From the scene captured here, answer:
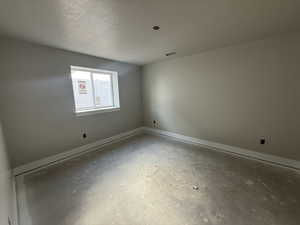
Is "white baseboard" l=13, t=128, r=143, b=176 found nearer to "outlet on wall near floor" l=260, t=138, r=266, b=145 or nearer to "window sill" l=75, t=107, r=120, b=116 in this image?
"window sill" l=75, t=107, r=120, b=116

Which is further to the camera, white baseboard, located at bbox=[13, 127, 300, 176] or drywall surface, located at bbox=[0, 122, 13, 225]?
white baseboard, located at bbox=[13, 127, 300, 176]

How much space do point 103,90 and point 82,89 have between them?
1.89 ft

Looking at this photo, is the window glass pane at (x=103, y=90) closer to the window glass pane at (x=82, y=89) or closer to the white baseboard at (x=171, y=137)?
the window glass pane at (x=82, y=89)

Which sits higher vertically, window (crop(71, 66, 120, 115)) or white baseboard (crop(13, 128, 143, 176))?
window (crop(71, 66, 120, 115))

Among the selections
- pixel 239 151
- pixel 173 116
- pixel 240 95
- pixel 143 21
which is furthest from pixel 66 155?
pixel 240 95

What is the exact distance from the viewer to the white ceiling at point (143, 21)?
1.36 m

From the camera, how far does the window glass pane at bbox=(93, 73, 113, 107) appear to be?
11.3 ft

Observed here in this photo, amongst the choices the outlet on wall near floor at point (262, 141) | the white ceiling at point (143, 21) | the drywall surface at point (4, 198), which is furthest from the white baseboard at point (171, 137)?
the white ceiling at point (143, 21)

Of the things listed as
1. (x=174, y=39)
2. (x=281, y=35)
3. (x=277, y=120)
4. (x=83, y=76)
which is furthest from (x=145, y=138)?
(x=281, y=35)

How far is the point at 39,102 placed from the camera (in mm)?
2338

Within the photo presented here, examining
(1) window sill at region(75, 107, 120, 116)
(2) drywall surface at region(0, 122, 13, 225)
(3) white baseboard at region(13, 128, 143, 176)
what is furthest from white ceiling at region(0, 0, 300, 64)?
(3) white baseboard at region(13, 128, 143, 176)

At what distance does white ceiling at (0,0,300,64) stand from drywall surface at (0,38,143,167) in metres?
0.28

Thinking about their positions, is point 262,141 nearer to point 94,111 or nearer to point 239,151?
point 239,151

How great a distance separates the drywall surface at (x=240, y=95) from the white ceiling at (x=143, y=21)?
353mm
